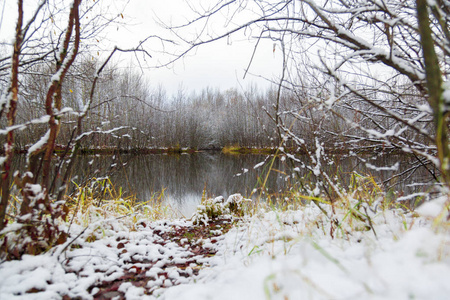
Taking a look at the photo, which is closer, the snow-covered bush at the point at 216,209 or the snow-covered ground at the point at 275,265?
the snow-covered ground at the point at 275,265

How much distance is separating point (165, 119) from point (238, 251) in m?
22.4


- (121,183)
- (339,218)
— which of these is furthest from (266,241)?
(121,183)

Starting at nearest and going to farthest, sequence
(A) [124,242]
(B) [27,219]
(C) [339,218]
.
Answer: (B) [27,219] → (C) [339,218] → (A) [124,242]

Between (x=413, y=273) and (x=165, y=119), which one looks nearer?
(x=413, y=273)

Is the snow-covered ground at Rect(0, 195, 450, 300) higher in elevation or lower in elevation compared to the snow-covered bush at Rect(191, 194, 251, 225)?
higher

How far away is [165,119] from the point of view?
2298cm

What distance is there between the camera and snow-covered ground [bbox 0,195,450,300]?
0.54 m

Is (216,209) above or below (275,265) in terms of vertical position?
below

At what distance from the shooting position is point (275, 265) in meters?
0.76

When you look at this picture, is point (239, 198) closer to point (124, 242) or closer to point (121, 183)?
point (124, 242)

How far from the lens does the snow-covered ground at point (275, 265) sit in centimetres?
54

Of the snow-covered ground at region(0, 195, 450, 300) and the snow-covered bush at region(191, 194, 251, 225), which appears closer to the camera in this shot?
the snow-covered ground at region(0, 195, 450, 300)

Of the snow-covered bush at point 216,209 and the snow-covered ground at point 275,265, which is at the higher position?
the snow-covered ground at point 275,265

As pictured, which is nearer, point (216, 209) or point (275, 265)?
point (275, 265)
